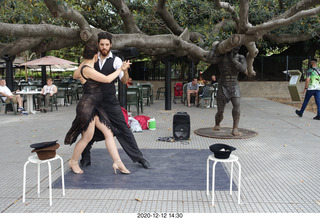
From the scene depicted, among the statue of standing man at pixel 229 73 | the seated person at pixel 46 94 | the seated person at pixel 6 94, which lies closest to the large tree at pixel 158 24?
the statue of standing man at pixel 229 73

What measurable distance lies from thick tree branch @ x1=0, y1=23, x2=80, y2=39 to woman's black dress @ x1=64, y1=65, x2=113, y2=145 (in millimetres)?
3688

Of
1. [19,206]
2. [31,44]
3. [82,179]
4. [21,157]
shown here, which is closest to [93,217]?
[19,206]

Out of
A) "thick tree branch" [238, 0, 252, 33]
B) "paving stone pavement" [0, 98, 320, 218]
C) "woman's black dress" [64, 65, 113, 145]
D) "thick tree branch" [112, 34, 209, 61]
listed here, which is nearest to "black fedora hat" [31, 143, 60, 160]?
"paving stone pavement" [0, 98, 320, 218]

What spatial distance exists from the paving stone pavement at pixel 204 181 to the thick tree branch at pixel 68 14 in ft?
8.39

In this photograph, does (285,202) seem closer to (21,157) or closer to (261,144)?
(261,144)

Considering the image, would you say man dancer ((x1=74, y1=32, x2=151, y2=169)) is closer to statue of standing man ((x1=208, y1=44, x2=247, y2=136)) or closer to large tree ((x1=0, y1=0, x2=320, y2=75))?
large tree ((x1=0, y1=0, x2=320, y2=75))

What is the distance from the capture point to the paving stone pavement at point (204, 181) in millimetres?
3600

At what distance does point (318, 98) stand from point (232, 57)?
14.4ft

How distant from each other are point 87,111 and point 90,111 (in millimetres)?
43

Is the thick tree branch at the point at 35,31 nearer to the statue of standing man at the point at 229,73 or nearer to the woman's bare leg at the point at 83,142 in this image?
the statue of standing man at the point at 229,73

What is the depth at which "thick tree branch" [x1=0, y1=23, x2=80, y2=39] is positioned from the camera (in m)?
7.24

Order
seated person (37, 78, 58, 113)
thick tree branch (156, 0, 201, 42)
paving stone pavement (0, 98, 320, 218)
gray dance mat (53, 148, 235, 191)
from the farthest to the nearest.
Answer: seated person (37, 78, 58, 113) → thick tree branch (156, 0, 201, 42) → gray dance mat (53, 148, 235, 191) → paving stone pavement (0, 98, 320, 218)

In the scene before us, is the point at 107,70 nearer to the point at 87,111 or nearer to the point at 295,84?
the point at 87,111

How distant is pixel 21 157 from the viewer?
5887mm
